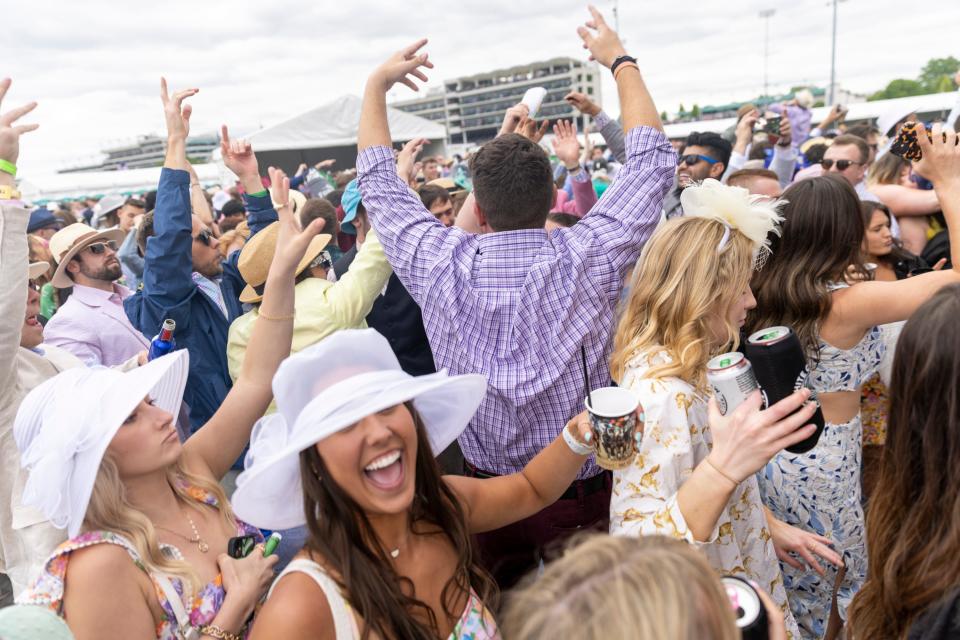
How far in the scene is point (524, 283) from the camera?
2.19 meters

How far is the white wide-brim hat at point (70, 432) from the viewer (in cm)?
147

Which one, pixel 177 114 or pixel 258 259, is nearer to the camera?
pixel 258 259

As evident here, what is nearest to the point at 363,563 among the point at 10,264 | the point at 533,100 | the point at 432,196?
the point at 10,264

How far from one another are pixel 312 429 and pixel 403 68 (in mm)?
1693

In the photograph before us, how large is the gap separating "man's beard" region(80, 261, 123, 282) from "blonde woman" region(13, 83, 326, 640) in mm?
2289

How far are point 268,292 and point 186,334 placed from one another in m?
1.38

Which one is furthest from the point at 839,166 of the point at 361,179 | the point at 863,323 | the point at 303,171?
the point at 303,171

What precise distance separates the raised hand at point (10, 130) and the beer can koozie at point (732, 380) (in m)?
2.28

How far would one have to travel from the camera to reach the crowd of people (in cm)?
126

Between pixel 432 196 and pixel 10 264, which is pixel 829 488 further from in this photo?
pixel 10 264

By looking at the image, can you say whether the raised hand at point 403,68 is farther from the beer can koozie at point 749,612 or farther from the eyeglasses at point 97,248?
the eyeglasses at point 97,248

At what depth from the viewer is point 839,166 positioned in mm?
4762

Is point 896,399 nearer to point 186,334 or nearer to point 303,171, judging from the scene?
point 186,334

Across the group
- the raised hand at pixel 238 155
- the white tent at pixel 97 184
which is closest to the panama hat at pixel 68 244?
the raised hand at pixel 238 155
